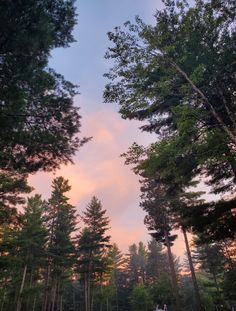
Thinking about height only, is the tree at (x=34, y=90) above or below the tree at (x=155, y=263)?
below

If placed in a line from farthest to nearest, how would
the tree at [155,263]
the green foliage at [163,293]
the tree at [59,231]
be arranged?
the tree at [155,263]
the green foliage at [163,293]
the tree at [59,231]

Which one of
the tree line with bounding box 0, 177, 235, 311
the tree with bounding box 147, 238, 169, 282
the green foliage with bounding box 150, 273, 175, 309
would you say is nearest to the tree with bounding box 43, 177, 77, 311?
the tree line with bounding box 0, 177, 235, 311

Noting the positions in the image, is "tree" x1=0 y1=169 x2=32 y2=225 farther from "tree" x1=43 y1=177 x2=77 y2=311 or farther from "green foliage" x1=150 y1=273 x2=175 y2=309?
"green foliage" x1=150 y1=273 x2=175 y2=309

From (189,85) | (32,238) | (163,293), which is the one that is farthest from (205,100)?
(163,293)

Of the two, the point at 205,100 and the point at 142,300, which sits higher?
the point at 205,100

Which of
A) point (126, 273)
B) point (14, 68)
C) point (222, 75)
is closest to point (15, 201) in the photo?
point (14, 68)

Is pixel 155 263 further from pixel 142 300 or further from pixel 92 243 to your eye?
pixel 92 243

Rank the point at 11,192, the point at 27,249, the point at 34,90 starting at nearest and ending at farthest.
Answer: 1. the point at 34,90
2. the point at 11,192
3. the point at 27,249

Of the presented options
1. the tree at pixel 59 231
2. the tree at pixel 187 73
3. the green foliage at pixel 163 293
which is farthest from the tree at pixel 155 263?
the tree at pixel 187 73

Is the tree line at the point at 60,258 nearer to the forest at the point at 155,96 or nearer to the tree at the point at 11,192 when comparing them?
the tree at the point at 11,192

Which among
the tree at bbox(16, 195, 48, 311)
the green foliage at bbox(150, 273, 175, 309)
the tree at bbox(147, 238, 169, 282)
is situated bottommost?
the green foliage at bbox(150, 273, 175, 309)

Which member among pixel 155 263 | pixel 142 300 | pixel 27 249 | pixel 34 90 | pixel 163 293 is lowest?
pixel 163 293

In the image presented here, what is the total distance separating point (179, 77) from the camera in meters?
13.2

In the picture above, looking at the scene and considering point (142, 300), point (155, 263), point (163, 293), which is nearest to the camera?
point (163, 293)
